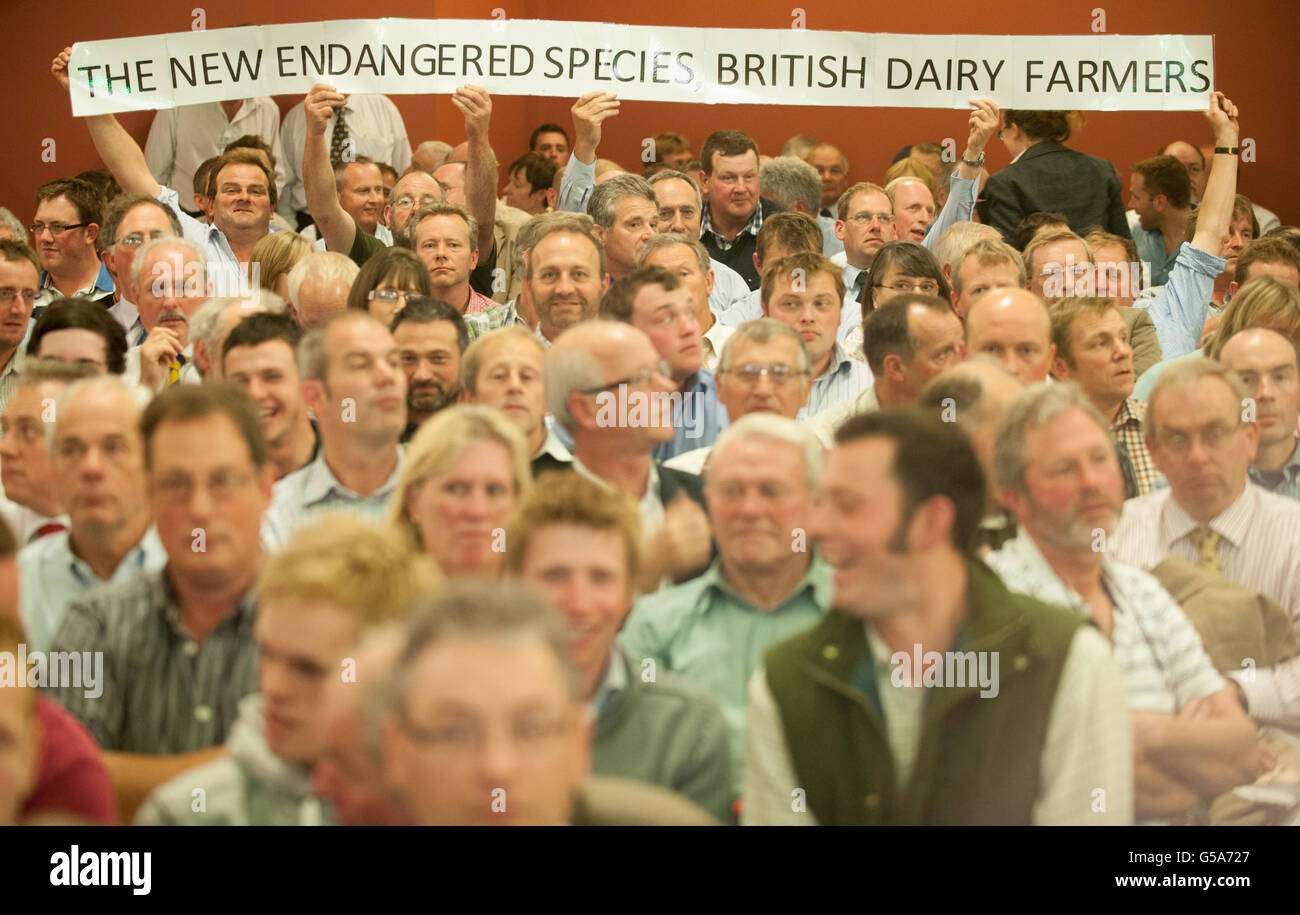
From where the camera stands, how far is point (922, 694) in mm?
2510

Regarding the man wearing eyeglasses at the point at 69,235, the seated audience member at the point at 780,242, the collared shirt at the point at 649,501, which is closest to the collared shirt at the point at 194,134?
the man wearing eyeglasses at the point at 69,235

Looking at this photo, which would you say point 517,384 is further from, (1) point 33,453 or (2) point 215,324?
(1) point 33,453

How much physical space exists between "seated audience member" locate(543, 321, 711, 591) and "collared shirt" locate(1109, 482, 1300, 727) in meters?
0.95

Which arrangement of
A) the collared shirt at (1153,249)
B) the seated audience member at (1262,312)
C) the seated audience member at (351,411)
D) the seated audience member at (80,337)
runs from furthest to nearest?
1. the collared shirt at (1153,249)
2. the seated audience member at (1262,312)
3. the seated audience member at (80,337)
4. the seated audience member at (351,411)

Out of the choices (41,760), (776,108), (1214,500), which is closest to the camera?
(41,760)

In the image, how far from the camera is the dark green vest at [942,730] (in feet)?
8.17

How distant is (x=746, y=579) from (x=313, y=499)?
2.90 ft

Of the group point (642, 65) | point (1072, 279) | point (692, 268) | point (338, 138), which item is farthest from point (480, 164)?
point (338, 138)

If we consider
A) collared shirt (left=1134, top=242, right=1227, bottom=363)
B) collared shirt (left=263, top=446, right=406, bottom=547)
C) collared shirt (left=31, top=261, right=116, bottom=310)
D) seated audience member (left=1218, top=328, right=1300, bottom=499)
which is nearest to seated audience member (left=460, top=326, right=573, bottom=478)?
collared shirt (left=263, top=446, right=406, bottom=547)

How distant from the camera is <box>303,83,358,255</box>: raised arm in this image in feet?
16.1

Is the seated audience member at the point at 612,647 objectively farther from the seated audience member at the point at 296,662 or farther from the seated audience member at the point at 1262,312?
the seated audience member at the point at 1262,312

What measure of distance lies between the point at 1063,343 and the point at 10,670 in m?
2.74

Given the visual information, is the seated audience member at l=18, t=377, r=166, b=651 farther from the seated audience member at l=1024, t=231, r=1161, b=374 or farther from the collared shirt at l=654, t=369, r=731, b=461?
the seated audience member at l=1024, t=231, r=1161, b=374

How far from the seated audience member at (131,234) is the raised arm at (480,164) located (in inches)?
40.7
